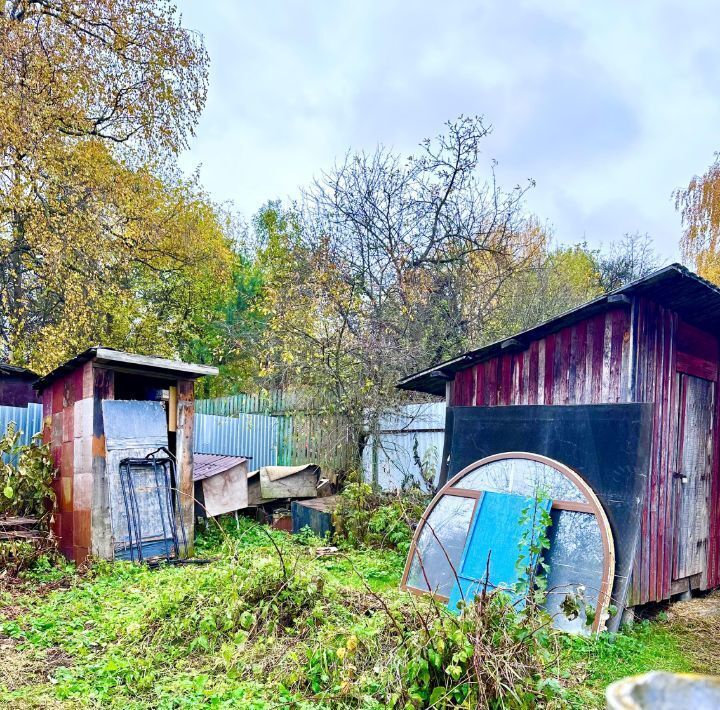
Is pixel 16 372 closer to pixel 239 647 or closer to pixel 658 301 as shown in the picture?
pixel 239 647

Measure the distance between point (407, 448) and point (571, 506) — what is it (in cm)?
486

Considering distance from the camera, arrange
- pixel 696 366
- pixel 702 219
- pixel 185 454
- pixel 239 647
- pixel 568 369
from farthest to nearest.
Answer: pixel 702 219 → pixel 185 454 → pixel 696 366 → pixel 568 369 → pixel 239 647

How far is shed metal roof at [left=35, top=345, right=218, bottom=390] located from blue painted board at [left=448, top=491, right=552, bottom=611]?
13.8 ft

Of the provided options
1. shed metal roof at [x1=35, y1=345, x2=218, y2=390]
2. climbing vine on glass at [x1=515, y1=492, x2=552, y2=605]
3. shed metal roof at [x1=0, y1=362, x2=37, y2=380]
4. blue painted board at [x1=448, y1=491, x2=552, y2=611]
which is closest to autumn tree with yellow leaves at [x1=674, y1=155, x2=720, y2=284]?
blue painted board at [x1=448, y1=491, x2=552, y2=611]

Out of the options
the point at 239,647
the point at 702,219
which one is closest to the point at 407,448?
the point at 239,647

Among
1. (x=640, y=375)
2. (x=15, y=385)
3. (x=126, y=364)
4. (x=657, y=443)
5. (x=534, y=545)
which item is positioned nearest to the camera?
(x=534, y=545)

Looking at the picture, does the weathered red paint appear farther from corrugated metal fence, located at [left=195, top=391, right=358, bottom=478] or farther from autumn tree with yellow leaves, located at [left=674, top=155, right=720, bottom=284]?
autumn tree with yellow leaves, located at [left=674, top=155, right=720, bottom=284]

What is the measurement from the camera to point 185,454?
7.61 meters

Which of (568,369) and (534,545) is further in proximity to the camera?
(568,369)

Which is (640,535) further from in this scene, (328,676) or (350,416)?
(350,416)

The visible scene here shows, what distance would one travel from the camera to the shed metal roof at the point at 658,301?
4.80 metres

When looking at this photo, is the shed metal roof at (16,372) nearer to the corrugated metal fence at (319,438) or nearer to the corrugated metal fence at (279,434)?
the corrugated metal fence at (319,438)

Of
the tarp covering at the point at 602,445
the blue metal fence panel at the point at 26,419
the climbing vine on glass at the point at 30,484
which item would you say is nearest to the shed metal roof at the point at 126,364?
the climbing vine on glass at the point at 30,484

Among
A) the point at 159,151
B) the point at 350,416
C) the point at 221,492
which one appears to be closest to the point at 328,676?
the point at 221,492
